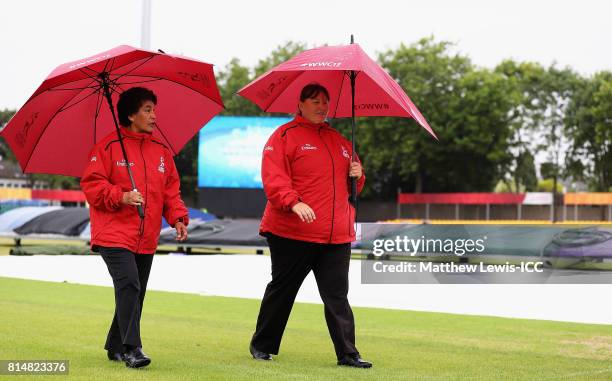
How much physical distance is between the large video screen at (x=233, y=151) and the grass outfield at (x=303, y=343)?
2224 centimetres

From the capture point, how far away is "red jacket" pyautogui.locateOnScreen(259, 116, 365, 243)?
6.48 metres

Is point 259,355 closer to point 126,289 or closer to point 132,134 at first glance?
point 126,289

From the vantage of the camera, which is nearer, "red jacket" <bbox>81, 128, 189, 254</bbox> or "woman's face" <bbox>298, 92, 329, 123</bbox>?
"red jacket" <bbox>81, 128, 189, 254</bbox>

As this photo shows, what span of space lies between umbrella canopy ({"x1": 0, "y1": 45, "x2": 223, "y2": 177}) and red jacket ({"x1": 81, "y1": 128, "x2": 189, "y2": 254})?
0.53m

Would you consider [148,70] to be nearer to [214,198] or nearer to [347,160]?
[347,160]

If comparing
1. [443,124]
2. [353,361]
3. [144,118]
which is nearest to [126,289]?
[144,118]

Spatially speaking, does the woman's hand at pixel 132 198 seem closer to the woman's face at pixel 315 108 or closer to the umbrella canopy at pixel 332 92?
the woman's face at pixel 315 108

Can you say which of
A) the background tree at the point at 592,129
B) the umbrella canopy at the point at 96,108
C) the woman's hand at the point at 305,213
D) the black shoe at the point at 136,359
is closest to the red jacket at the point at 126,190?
the umbrella canopy at the point at 96,108

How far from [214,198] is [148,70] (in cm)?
2946

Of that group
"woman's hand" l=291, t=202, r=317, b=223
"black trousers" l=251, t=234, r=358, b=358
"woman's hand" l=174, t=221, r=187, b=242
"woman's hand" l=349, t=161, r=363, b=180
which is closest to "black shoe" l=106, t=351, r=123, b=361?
"woman's hand" l=174, t=221, r=187, b=242

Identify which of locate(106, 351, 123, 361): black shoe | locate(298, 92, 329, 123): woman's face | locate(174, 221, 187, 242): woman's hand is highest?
locate(298, 92, 329, 123): woman's face

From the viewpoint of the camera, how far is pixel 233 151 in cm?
3566

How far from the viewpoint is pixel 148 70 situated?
703 cm

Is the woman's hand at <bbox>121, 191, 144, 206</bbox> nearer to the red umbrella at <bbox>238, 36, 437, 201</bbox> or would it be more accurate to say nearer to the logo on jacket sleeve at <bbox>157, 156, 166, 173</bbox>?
the logo on jacket sleeve at <bbox>157, 156, 166, 173</bbox>
